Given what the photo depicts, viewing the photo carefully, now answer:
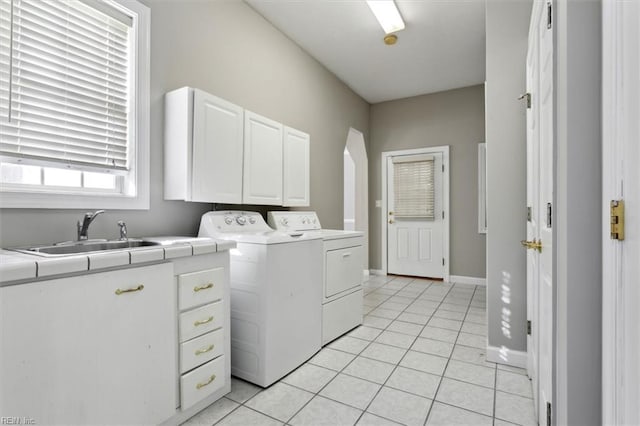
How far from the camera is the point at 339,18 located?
3.08 m

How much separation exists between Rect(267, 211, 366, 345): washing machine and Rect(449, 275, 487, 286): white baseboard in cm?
243

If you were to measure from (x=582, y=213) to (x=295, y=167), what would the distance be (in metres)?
2.50

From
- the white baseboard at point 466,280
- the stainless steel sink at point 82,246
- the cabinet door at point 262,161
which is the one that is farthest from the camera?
the white baseboard at point 466,280

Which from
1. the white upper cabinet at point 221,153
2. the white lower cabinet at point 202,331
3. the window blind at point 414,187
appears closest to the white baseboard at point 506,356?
the white lower cabinet at point 202,331

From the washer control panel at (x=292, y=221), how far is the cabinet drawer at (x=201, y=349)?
1.29 m

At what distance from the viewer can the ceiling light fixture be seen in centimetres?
276

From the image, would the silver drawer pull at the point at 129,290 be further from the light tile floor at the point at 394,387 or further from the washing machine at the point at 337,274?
the washing machine at the point at 337,274

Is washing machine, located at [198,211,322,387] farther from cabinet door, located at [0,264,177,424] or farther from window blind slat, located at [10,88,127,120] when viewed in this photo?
window blind slat, located at [10,88,127,120]

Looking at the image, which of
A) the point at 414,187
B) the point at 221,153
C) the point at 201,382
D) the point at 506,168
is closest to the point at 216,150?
the point at 221,153

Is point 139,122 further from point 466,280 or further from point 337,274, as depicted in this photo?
point 466,280

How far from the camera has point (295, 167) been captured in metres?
3.08

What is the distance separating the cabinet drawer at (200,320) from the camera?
1.57m

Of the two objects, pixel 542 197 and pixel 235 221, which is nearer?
pixel 542 197

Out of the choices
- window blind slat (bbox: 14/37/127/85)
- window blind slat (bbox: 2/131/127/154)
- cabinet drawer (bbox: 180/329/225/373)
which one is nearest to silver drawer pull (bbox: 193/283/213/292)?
cabinet drawer (bbox: 180/329/225/373)
